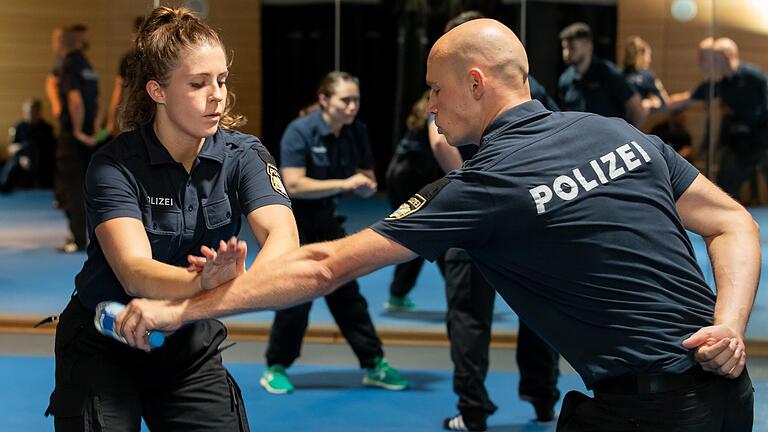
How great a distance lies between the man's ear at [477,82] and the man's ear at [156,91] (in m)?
0.86

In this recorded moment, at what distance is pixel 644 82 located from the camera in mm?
6383

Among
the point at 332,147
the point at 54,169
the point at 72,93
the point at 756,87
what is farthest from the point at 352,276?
the point at 54,169

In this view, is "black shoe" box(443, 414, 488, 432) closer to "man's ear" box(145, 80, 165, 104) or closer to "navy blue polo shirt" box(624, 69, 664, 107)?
"man's ear" box(145, 80, 165, 104)

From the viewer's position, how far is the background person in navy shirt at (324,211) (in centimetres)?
543

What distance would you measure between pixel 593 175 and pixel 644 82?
4224 mm

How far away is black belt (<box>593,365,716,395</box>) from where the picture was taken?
7.66 ft

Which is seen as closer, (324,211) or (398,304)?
(324,211)

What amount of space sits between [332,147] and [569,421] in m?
3.40

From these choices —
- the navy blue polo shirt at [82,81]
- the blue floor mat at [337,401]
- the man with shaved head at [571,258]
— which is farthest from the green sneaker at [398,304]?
the man with shaved head at [571,258]

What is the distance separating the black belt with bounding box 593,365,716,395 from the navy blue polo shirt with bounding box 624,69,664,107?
4.19m

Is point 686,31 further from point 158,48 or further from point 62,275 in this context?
point 62,275

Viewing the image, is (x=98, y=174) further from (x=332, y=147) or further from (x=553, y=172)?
(x=332, y=147)

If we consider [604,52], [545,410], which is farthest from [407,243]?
[604,52]

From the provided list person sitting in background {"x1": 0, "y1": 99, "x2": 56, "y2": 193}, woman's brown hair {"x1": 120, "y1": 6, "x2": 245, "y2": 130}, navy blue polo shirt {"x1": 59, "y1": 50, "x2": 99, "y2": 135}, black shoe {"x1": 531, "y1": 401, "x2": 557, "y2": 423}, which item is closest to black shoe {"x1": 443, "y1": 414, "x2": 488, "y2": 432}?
black shoe {"x1": 531, "y1": 401, "x2": 557, "y2": 423}
